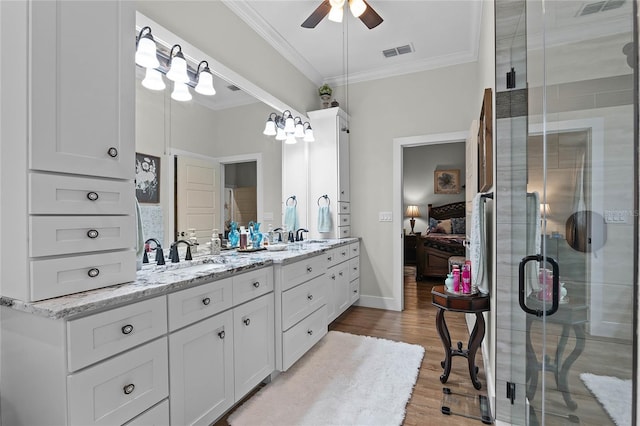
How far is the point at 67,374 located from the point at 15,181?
0.72 metres

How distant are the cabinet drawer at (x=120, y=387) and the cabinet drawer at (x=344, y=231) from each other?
8.64ft

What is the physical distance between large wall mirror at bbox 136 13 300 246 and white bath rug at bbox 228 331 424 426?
1.17 metres

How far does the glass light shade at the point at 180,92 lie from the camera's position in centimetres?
208

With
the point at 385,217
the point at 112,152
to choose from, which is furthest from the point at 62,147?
the point at 385,217

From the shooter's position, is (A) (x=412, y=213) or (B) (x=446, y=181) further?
(A) (x=412, y=213)

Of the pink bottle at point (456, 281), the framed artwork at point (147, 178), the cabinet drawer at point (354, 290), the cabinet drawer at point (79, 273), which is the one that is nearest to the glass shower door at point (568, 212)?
the pink bottle at point (456, 281)

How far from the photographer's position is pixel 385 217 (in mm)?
3961

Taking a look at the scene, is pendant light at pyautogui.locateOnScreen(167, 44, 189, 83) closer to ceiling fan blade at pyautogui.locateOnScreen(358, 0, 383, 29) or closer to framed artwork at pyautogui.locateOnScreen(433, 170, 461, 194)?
ceiling fan blade at pyautogui.locateOnScreen(358, 0, 383, 29)

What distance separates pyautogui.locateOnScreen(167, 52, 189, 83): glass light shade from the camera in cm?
199

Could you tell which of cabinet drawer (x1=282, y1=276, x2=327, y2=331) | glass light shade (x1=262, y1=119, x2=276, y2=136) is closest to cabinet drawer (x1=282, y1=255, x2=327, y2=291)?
cabinet drawer (x1=282, y1=276, x2=327, y2=331)

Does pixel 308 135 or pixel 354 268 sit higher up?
pixel 308 135

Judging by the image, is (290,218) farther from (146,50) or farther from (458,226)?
(458,226)

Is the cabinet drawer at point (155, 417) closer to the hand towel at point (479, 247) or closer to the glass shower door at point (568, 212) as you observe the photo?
the glass shower door at point (568, 212)

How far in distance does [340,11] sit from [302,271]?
2003 millimetres
